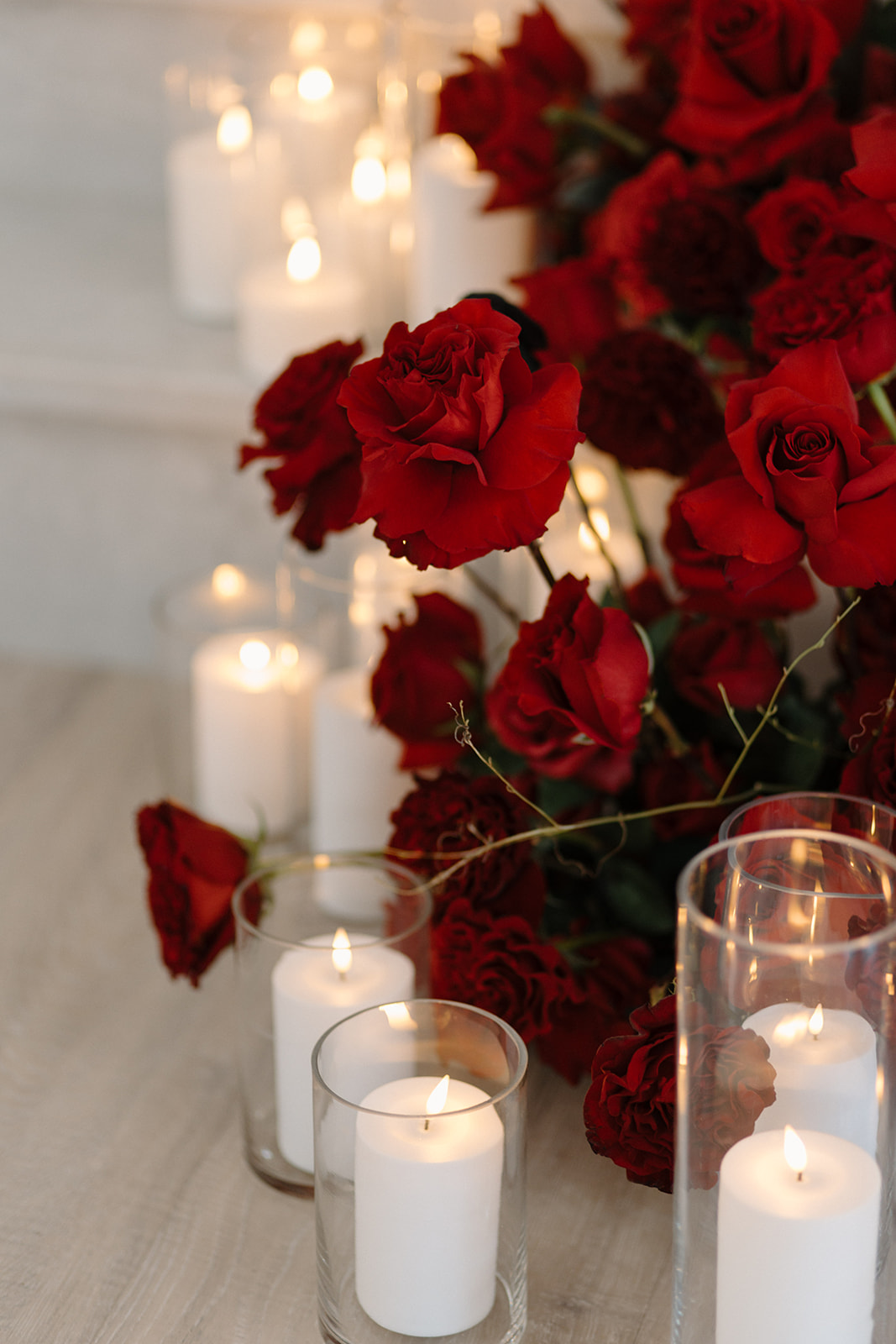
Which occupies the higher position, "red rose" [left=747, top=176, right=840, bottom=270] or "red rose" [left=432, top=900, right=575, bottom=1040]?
"red rose" [left=747, top=176, right=840, bottom=270]

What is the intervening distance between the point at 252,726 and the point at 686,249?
38cm

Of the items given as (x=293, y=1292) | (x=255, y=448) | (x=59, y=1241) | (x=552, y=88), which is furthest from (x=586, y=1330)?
(x=552, y=88)

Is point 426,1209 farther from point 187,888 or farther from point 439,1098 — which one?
point 187,888

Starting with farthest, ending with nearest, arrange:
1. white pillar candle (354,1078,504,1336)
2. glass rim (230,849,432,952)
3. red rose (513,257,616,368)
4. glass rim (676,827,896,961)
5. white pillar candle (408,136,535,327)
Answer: white pillar candle (408,136,535,327) < red rose (513,257,616,368) < glass rim (230,849,432,952) < white pillar candle (354,1078,504,1336) < glass rim (676,827,896,961)

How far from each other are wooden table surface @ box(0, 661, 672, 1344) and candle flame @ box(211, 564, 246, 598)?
173 mm

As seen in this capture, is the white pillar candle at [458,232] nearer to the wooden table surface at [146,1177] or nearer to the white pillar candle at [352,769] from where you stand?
the white pillar candle at [352,769]

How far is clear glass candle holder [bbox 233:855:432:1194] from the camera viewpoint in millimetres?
625

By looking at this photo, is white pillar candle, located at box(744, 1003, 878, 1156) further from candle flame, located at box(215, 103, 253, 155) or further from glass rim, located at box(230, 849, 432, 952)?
candle flame, located at box(215, 103, 253, 155)

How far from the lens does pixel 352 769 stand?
0.84m

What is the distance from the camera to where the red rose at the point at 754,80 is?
0.67m

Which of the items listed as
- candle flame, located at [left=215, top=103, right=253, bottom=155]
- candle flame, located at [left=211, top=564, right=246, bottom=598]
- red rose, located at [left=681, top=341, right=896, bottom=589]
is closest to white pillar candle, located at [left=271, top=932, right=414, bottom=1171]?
red rose, located at [left=681, top=341, right=896, bottom=589]

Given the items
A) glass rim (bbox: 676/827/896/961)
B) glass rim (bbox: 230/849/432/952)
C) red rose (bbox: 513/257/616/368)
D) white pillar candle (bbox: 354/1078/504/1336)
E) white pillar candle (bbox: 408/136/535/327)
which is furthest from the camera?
white pillar candle (bbox: 408/136/535/327)

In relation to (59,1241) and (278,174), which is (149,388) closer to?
(278,174)

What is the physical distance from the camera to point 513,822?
2.10ft
